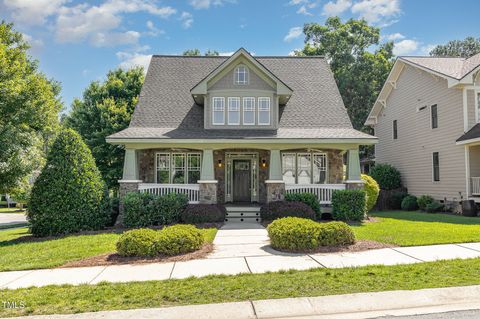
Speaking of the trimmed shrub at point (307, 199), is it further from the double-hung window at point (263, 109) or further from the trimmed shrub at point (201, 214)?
the double-hung window at point (263, 109)

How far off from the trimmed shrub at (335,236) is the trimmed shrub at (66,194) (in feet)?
26.6

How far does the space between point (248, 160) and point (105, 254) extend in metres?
9.22

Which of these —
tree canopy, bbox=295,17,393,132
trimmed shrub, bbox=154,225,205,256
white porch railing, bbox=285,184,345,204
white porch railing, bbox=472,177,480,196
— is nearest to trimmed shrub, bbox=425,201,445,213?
white porch railing, bbox=472,177,480,196

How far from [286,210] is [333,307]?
7537 millimetres

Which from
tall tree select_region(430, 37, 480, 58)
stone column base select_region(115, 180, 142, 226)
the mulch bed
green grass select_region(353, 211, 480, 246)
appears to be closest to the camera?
the mulch bed

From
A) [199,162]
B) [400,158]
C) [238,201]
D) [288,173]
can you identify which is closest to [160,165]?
[199,162]

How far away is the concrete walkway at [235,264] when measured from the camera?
6.15 m

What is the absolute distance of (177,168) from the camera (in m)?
15.7

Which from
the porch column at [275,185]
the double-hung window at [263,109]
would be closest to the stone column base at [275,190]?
the porch column at [275,185]

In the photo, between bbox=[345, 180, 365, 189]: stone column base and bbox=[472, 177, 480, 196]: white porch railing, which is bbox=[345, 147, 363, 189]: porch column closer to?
bbox=[345, 180, 365, 189]: stone column base

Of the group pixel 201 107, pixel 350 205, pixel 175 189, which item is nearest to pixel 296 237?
pixel 350 205

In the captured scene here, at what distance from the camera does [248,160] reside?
52.9 ft

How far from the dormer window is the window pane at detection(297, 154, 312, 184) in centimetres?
444

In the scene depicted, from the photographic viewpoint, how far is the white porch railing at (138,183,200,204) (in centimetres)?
1357
